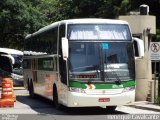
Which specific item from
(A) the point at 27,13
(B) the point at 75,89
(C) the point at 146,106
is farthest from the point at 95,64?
(A) the point at 27,13

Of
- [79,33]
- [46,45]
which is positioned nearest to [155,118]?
[79,33]

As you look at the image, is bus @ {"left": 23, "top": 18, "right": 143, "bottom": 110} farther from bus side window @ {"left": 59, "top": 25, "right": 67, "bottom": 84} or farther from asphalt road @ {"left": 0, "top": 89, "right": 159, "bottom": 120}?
asphalt road @ {"left": 0, "top": 89, "right": 159, "bottom": 120}

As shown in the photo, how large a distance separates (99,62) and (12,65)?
20724 mm

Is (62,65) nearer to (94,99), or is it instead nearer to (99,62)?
(99,62)

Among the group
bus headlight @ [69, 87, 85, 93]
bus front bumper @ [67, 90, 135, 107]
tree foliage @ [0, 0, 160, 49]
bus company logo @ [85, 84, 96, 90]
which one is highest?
tree foliage @ [0, 0, 160, 49]

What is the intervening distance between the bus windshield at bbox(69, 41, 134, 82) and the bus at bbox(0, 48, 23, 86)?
19.2 m

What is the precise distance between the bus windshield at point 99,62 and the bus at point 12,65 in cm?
1918

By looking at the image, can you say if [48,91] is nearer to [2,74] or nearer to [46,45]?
[46,45]

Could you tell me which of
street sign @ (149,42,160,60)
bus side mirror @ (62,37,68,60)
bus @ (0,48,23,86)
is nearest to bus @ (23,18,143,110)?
bus side mirror @ (62,37,68,60)

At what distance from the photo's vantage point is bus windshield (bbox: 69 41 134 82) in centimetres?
1638

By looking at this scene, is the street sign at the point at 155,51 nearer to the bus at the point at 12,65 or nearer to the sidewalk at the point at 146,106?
the sidewalk at the point at 146,106

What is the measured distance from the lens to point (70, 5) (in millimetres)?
51875

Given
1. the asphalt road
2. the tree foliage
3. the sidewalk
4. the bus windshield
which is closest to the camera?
the asphalt road

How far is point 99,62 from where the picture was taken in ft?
54.1
